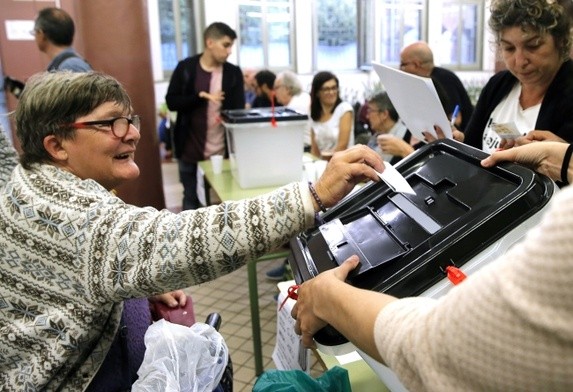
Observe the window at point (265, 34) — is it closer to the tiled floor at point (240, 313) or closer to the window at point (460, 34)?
the window at point (460, 34)

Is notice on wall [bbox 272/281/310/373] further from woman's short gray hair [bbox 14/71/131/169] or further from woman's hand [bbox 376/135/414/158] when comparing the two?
woman's hand [bbox 376/135/414/158]

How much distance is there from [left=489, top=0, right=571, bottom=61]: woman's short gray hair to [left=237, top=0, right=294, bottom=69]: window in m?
6.60

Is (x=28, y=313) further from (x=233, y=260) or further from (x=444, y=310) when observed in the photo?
(x=444, y=310)

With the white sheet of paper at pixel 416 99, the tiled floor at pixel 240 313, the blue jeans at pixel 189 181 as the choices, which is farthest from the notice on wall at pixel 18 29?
the white sheet of paper at pixel 416 99

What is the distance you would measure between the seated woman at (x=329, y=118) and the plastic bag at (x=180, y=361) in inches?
95.9

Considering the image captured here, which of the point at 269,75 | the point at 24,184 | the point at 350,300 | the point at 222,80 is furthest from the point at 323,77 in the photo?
the point at 350,300

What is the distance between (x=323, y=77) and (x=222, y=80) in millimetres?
689

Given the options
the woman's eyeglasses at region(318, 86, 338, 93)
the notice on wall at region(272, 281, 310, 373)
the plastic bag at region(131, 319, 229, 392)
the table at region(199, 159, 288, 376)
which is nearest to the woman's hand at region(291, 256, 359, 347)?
the plastic bag at region(131, 319, 229, 392)

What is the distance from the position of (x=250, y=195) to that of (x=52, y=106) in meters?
1.39

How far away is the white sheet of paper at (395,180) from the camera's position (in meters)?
0.92

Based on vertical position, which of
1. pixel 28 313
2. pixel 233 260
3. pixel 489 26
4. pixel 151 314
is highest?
pixel 489 26

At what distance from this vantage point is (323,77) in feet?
11.4

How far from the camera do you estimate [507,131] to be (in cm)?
125

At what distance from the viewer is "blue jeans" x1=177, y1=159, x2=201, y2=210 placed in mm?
3500
